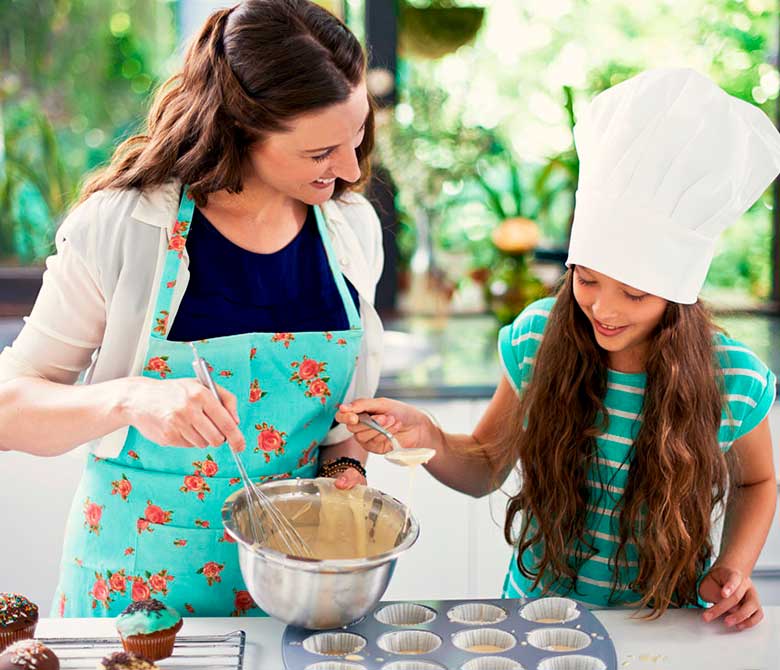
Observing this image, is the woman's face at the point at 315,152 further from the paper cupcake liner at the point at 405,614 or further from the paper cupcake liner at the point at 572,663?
the paper cupcake liner at the point at 572,663

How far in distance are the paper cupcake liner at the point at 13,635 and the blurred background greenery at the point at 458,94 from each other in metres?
1.73

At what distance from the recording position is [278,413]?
4.57ft

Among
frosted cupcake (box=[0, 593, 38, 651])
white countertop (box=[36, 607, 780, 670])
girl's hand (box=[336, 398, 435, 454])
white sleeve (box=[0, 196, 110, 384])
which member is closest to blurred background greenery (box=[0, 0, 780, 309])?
girl's hand (box=[336, 398, 435, 454])

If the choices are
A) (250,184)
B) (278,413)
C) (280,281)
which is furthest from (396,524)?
(250,184)

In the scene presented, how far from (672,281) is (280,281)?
0.52 metres

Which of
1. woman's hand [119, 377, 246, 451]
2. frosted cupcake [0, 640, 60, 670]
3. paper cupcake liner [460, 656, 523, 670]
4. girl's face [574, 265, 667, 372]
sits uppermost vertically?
girl's face [574, 265, 667, 372]

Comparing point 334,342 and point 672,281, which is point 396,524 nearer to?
point 334,342

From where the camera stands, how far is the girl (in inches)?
48.3

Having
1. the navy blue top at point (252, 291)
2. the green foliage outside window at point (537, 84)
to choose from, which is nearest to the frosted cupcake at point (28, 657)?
the navy blue top at point (252, 291)

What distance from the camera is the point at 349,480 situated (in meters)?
1.32

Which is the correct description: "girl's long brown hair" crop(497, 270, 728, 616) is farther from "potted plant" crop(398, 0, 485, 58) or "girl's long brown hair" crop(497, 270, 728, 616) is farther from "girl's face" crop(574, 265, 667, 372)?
"potted plant" crop(398, 0, 485, 58)

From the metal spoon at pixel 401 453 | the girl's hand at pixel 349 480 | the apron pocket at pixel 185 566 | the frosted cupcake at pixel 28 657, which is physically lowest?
the apron pocket at pixel 185 566

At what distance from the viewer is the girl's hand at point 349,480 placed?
131cm

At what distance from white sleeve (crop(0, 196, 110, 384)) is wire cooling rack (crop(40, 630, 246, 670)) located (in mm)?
342
